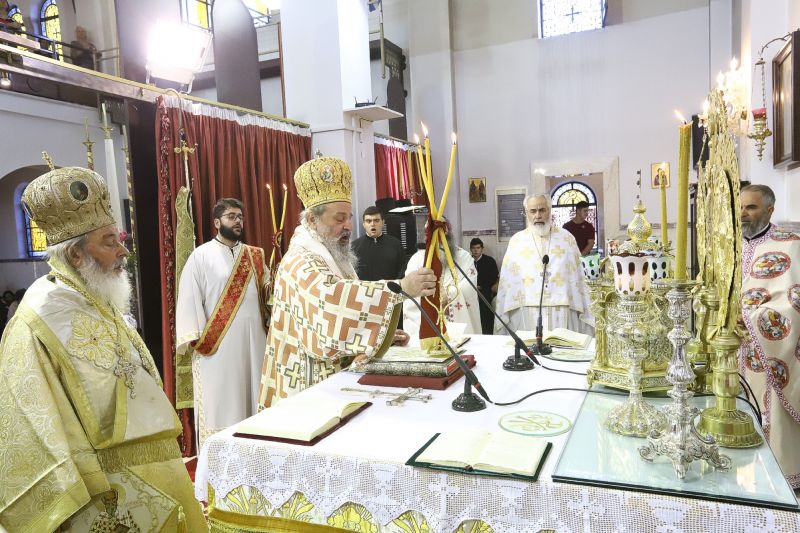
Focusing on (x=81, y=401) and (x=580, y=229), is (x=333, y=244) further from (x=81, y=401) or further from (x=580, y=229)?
(x=580, y=229)

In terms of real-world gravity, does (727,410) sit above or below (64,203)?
below

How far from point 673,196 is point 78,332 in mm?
8914

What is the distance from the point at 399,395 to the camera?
2.08 metres

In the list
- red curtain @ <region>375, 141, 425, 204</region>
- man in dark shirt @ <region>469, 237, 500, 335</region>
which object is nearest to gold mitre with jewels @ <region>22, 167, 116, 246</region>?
man in dark shirt @ <region>469, 237, 500, 335</region>

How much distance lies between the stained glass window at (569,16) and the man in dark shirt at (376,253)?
5.77 metres

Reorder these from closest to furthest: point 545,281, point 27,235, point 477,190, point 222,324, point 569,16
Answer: point 222,324 < point 545,281 < point 569,16 < point 27,235 < point 477,190

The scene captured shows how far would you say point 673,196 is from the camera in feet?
29.5

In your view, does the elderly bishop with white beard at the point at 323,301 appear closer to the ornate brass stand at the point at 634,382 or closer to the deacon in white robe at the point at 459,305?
the ornate brass stand at the point at 634,382

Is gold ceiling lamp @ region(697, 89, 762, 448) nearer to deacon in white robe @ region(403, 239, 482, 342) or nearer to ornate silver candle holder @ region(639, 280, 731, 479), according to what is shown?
ornate silver candle holder @ region(639, 280, 731, 479)

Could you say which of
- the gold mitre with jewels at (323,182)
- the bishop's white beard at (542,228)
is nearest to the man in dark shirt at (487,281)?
the bishop's white beard at (542,228)

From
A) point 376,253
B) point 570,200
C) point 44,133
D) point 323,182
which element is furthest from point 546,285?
point 44,133

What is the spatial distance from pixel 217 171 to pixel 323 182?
2649 mm

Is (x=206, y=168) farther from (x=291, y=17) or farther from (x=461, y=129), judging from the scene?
(x=461, y=129)

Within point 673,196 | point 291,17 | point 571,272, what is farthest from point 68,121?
point 673,196
